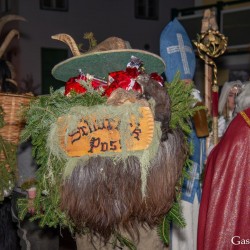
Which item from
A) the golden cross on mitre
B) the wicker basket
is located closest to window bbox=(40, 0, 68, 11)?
the golden cross on mitre

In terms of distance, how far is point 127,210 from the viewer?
2.08m

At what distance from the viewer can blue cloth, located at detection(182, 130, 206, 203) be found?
4.06 meters

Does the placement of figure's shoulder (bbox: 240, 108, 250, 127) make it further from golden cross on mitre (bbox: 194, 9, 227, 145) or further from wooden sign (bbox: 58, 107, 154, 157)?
wooden sign (bbox: 58, 107, 154, 157)

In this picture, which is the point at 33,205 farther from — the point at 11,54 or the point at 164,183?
the point at 11,54

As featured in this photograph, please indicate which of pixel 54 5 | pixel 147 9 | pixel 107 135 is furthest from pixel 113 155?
pixel 147 9

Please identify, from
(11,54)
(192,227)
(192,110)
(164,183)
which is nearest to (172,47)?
(192,227)

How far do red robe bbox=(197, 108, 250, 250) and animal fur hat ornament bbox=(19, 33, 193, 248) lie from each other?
101cm

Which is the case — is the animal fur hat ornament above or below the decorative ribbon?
below

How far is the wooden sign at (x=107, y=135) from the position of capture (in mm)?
2031

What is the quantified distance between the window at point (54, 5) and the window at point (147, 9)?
7.83ft

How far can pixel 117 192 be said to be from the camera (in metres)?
2.06

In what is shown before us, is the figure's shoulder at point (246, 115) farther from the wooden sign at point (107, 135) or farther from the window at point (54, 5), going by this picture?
the window at point (54, 5)

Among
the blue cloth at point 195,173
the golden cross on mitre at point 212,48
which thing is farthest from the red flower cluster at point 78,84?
the golden cross on mitre at point 212,48

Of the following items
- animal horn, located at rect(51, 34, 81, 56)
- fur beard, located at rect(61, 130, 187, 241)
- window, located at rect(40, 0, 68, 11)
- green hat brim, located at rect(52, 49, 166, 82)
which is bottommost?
fur beard, located at rect(61, 130, 187, 241)
